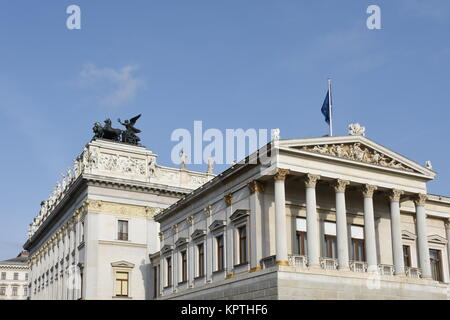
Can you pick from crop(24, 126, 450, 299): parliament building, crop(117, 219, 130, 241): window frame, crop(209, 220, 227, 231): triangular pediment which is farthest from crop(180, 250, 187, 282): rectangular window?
crop(117, 219, 130, 241): window frame

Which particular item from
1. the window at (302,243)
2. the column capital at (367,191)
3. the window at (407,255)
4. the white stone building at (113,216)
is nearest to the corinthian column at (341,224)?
the column capital at (367,191)

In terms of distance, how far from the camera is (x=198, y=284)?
1794 inches

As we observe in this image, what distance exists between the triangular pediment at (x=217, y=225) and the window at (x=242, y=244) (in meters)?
1.68

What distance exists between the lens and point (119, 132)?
6631 cm

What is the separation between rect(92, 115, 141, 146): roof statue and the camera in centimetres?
6525

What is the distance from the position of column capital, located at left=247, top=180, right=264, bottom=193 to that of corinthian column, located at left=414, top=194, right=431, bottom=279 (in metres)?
11.0

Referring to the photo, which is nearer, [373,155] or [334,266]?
[334,266]

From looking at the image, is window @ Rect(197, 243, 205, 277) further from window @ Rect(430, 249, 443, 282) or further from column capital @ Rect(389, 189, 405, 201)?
window @ Rect(430, 249, 443, 282)

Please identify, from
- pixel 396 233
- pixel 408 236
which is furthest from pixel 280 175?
pixel 408 236

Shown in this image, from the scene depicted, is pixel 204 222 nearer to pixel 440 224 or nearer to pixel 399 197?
pixel 399 197

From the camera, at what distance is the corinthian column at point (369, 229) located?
40.0 m
